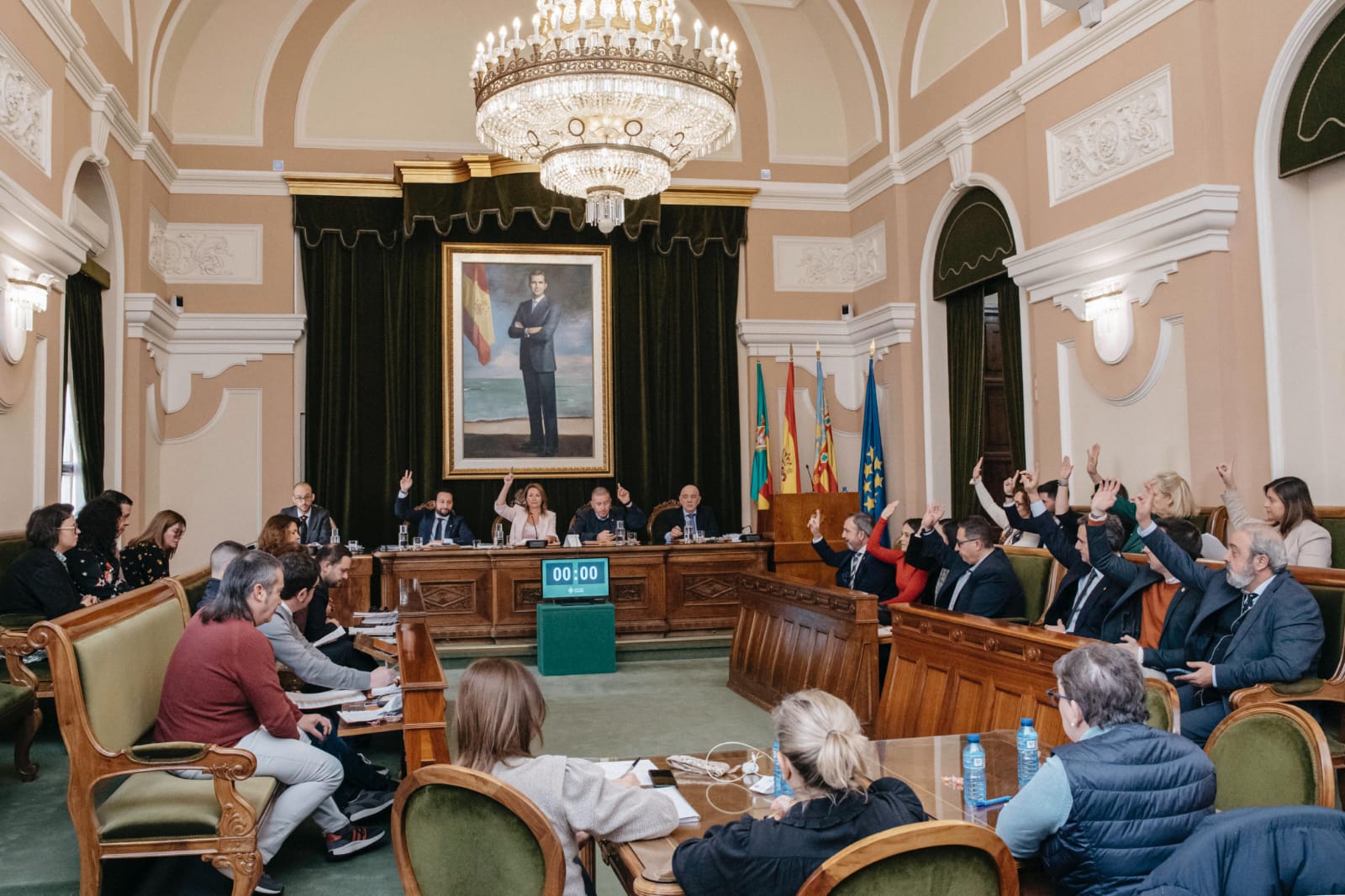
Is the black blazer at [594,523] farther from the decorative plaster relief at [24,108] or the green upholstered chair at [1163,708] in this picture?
the green upholstered chair at [1163,708]

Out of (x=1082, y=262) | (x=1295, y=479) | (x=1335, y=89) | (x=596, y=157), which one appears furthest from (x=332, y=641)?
(x=1335, y=89)

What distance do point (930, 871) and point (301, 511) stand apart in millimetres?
8064

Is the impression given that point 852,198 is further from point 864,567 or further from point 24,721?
point 24,721

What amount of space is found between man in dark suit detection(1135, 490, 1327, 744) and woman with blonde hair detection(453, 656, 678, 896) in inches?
107

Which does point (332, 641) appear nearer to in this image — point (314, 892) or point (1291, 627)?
point (314, 892)

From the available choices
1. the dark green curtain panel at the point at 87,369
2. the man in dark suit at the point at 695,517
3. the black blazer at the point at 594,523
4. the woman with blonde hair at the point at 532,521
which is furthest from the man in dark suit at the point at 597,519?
the dark green curtain panel at the point at 87,369

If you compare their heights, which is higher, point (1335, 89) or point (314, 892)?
point (1335, 89)

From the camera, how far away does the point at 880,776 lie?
9.32 ft

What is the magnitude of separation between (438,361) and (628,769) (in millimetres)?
8306

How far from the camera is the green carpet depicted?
3684 mm

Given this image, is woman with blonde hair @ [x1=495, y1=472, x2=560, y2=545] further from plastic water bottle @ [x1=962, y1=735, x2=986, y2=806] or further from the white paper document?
plastic water bottle @ [x1=962, y1=735, x2=986, y2=806]

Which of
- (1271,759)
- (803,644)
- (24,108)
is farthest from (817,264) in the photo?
(1271,759)

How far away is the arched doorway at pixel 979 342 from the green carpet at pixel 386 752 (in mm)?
2948

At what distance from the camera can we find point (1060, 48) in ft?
24.1
